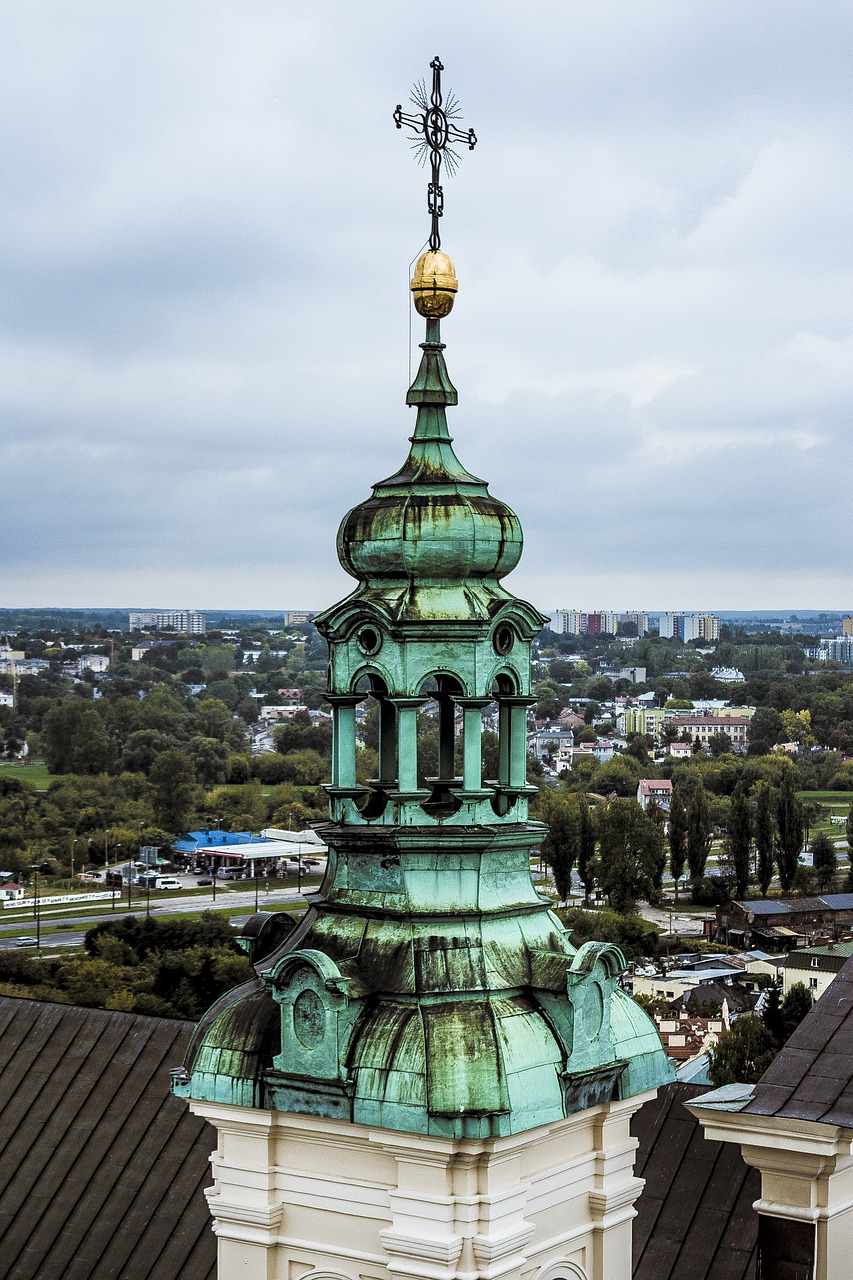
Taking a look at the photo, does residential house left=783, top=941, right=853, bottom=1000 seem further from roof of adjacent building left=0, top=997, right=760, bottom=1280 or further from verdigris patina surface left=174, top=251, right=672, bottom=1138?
verdigris patina surface left=174, top=251, right=672, bottom=1138

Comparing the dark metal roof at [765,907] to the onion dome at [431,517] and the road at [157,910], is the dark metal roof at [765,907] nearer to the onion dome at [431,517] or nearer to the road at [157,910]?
the road at [157,910]

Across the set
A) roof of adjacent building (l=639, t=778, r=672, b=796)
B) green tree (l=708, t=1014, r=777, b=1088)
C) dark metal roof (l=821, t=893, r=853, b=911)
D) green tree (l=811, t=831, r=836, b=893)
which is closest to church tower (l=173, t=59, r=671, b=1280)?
green tree (l=708, t=1014, r=777, b=1088)

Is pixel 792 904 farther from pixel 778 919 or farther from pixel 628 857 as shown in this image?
pixel 628 857

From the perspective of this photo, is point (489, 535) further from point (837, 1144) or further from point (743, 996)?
point (743, 996)

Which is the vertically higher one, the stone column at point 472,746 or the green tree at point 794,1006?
the stone column at point 472,746

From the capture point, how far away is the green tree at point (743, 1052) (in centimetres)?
6475

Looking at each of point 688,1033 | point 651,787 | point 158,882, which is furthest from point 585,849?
point 651,787

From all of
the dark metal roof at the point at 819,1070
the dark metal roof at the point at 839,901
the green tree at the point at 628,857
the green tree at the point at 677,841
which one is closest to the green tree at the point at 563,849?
the green tree at the point at 628,857

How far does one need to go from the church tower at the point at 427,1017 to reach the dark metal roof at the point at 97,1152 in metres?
6.49

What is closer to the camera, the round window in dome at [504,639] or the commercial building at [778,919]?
the round window in dome at [504,639]

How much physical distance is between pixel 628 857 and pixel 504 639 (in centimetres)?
12057

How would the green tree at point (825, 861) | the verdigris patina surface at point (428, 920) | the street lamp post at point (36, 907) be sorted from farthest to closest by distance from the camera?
1. the green tree at point (825, 861)
2. the street lamp post at point (36, 907)
3. the verdigris patina surface at point (428, 920)

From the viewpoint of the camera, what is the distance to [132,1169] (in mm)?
19562

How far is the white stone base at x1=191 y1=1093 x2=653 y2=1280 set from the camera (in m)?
10.9
